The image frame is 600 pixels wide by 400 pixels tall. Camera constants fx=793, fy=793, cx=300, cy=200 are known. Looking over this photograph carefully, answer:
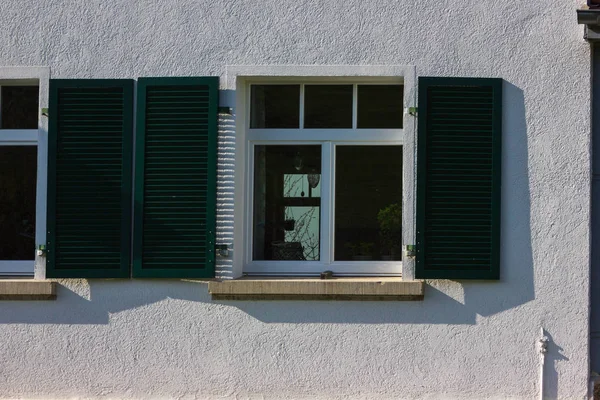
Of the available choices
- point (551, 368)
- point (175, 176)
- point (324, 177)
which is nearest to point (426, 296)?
point (551, 368)

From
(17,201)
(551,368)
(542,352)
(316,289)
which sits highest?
(17,201)

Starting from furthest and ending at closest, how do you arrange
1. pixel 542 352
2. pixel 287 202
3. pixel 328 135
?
pixel 287 202 < pixel 328 135 < pixel 542 352

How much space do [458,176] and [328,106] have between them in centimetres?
118

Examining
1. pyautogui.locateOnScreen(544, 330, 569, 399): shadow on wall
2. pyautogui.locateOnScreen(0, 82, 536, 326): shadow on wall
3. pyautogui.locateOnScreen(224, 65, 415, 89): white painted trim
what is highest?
pyautogui.locateOnScreen(224, 65, 415, 89): white painted trim

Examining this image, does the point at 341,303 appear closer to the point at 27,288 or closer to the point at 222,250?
the point at 222,250

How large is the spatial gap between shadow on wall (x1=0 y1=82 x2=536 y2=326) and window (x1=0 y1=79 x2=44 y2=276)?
49 centimetres

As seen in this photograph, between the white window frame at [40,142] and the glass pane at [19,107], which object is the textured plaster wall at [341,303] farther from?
the glass pane at [19,107]

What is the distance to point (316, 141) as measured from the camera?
6.30 metres

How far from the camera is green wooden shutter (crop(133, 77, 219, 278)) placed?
605 centimetres

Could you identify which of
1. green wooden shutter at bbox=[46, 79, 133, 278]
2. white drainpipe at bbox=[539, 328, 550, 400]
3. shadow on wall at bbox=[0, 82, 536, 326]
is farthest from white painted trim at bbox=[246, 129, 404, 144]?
white drainpipe at bbox=[539, 328, 550, 400]

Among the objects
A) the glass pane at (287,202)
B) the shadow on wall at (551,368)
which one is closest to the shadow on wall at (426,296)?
the shadow on wall at (551,368)

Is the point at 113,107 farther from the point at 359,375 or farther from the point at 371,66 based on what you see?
the point at 359,375

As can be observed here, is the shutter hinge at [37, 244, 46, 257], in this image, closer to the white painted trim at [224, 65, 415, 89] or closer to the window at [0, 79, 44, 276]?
the window at [0, 79, 44, 276]

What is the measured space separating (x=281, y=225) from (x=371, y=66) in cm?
145
